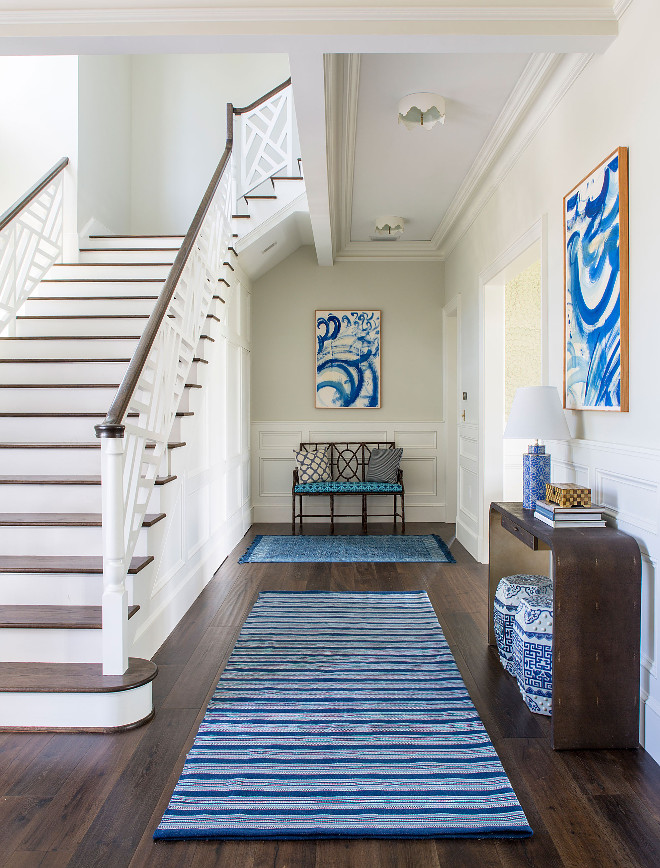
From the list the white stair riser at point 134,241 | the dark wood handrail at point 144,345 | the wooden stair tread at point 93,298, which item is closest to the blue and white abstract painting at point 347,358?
the white stair riser at point 134,241

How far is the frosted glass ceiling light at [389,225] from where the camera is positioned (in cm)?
539

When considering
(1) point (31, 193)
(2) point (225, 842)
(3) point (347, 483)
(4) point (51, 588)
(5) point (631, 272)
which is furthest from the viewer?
(3) point (347, 483)

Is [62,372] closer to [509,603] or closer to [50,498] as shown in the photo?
[50,498]

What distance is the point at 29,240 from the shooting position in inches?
172

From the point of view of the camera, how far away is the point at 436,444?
651cm

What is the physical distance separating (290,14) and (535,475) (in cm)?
212

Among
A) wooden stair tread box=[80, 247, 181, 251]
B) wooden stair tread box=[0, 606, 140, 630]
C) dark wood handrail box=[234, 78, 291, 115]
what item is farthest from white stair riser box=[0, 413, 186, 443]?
dark wood handrail box=[234, 78, 291, 115]

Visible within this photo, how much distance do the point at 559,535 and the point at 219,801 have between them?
1.42 meters

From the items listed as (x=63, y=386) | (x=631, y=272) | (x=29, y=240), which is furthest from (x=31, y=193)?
(x=631, y=272)

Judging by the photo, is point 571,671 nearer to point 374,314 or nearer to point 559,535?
point 559,535

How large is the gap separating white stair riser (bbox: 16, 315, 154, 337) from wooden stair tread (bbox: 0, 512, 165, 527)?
156 centimetres

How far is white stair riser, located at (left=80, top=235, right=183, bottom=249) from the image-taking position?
17.2 ft

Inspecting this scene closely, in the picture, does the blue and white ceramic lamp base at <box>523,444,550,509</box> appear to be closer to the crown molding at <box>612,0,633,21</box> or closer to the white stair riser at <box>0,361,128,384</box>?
the crown molding at <box>612,0,633,21</box>

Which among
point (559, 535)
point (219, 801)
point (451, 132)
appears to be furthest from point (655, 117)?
point (219, 801)
